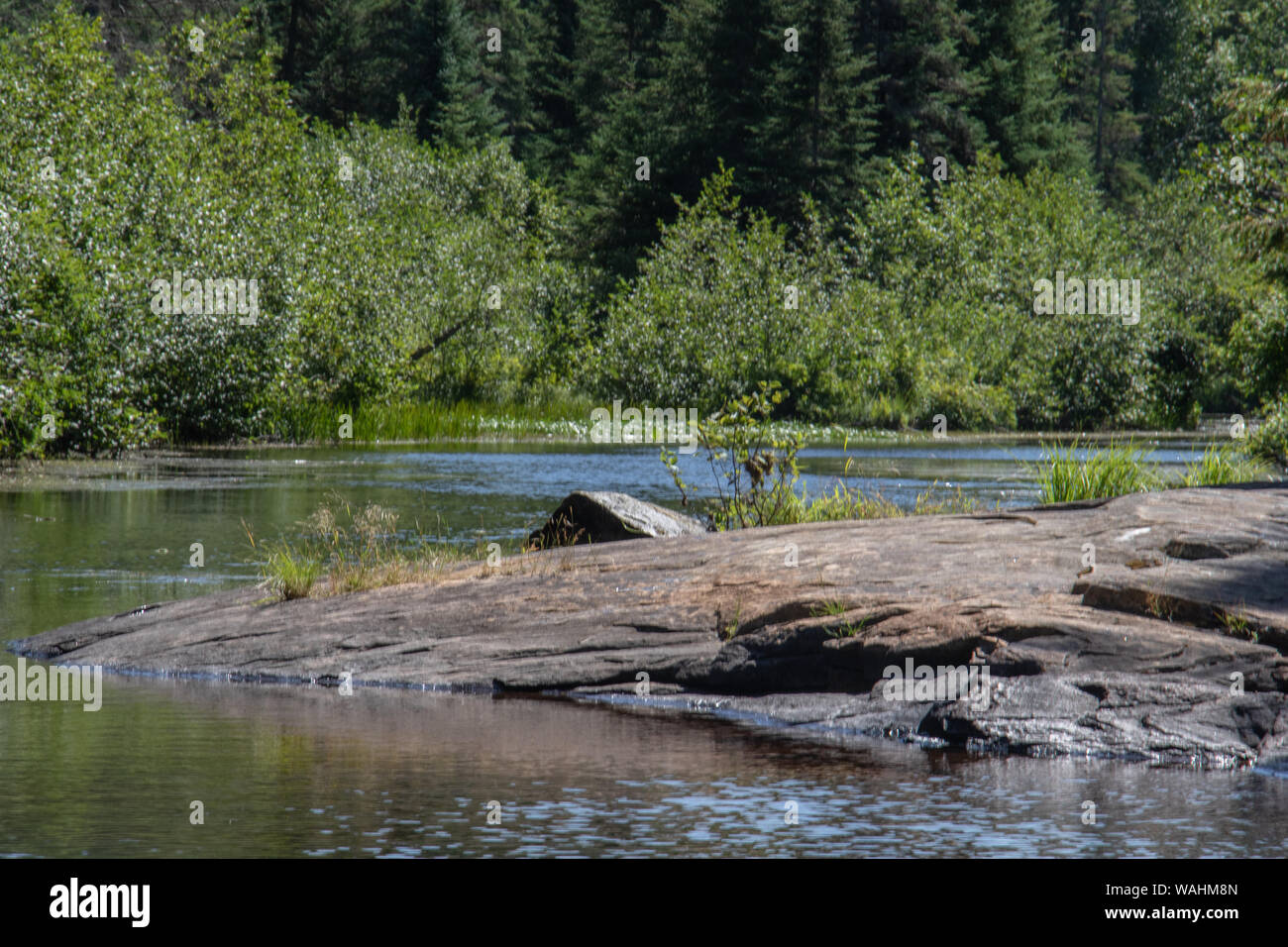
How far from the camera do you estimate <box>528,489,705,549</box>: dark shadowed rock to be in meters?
17.1

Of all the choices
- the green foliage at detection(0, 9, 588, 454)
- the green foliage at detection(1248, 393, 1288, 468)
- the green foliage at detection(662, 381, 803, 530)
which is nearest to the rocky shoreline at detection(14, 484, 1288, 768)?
the green foliage at detection(662, 381, 803, 530)

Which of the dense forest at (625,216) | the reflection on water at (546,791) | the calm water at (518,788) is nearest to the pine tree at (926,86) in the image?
the dense forest at (625,216)

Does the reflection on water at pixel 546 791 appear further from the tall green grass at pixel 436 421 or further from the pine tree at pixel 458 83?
the pine tree at pixel 458 83

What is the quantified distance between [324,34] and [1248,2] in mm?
43680

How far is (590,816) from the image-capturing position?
833 centimetres

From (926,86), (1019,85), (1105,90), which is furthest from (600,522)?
(1105,90)

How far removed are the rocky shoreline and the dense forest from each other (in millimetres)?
13411

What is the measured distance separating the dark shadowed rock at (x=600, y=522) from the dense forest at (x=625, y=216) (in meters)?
12.8

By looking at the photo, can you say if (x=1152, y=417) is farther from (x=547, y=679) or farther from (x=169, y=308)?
(x=547, y=679)

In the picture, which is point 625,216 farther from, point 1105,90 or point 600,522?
point 600,522

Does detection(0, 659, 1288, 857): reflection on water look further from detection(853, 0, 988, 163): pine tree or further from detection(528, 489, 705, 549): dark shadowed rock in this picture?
detection(853, 0, 988, 163): pine tree
